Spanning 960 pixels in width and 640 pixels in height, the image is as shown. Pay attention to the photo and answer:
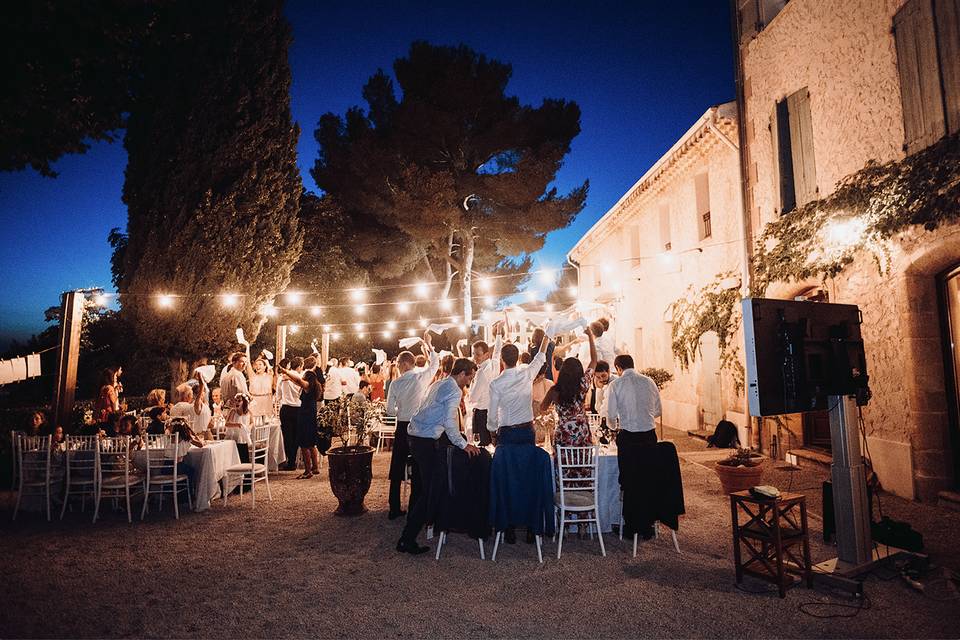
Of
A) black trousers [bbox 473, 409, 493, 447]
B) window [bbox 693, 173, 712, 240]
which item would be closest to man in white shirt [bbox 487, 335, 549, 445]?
black trousers [bbox 473, 409, 493, 447]

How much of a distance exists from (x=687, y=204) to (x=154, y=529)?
11.0m

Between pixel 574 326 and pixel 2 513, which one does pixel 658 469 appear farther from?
pixel 2 513

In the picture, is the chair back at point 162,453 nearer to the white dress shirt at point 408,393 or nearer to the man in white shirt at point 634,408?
the white dress shirt at point 408,393

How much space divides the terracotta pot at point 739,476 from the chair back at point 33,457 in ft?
25.1

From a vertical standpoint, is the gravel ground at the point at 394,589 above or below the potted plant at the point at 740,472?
below

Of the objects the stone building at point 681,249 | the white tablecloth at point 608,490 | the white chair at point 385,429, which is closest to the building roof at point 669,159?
the stone building at point 681,249

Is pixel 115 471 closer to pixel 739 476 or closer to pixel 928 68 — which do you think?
pixel 739 476

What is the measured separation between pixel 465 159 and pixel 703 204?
29.5 ft

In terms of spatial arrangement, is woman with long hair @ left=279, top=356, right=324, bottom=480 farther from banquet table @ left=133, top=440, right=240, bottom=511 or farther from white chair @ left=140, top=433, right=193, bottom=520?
white chair @ left=140, top=433, right=193, bottom=520

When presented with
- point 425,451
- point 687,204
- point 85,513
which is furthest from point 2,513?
point 687,204

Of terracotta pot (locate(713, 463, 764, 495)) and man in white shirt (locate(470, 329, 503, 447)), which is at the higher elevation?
man in white shirt (locate(470, 329, 503, 447))

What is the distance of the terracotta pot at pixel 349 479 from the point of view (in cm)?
583

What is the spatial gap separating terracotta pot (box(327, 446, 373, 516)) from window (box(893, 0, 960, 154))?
7118 millimetres

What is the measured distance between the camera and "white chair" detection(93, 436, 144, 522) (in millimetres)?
5926
